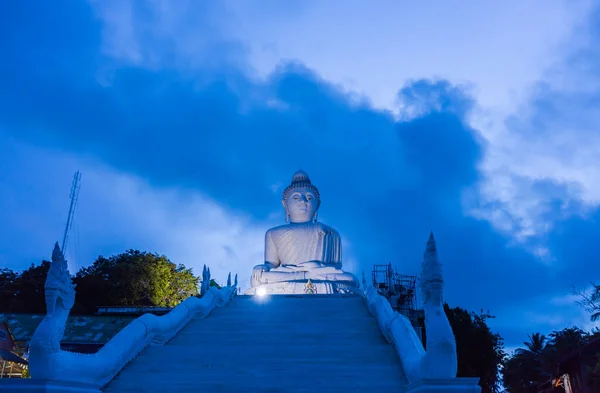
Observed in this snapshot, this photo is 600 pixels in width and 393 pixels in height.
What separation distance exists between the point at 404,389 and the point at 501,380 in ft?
71.4

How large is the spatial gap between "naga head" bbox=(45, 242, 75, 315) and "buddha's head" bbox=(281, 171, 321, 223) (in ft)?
46.9

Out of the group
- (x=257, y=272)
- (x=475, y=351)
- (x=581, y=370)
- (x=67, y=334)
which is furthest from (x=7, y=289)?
(x=581, y=370)

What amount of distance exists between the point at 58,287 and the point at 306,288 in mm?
10586

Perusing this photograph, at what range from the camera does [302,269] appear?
1795cm

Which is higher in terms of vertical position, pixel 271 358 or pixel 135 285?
pixel 135 285

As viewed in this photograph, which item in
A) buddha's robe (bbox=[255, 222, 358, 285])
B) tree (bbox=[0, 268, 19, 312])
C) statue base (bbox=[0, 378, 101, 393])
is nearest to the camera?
statue base (bbox=[0, 378, 101, 393])

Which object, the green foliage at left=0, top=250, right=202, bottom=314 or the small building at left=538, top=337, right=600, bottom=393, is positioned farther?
the green foliage at left=0, top=250, right=202, bottom=314

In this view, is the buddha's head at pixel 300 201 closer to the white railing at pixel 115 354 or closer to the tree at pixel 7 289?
the white railing at pixel 115 354

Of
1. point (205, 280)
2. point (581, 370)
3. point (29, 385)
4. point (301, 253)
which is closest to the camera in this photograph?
point (29, 385)

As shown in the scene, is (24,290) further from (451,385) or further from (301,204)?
(451,385)

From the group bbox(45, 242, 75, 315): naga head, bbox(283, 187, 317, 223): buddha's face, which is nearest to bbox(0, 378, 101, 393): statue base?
bbox(45, 242, 75, 315): naga head

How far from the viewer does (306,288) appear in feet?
54.6

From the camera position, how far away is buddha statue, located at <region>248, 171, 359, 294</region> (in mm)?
17078

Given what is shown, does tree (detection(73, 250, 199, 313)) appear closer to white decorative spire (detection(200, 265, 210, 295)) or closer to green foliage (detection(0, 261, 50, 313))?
green foliage (detection(0, 261, 50, 313))
